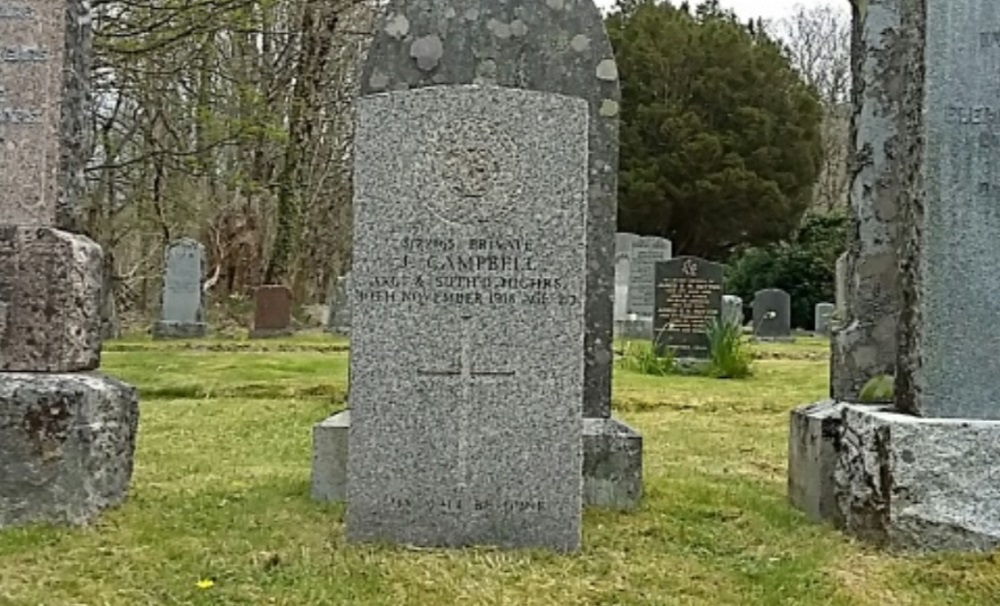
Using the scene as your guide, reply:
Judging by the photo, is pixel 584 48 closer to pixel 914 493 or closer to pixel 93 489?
pixel 914 493

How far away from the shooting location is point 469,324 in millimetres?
4059

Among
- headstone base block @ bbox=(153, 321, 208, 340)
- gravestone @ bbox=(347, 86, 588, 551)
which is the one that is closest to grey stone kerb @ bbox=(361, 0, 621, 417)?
gravestone @ bbox=(347, 86, 588, 551)

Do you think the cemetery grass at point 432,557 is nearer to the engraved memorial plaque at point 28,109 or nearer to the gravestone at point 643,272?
the engraved memorial plaque at point 28,109

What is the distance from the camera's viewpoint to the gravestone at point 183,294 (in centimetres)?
1980

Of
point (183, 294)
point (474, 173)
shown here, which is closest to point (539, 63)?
point (474, 173)

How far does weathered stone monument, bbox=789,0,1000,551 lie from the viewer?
389 centimetres

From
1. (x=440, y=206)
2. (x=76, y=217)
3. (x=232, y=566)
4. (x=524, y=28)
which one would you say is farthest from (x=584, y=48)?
(x=232, y=566)

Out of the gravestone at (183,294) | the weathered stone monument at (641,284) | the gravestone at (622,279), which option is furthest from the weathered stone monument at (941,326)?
the gravestone at (183,294)

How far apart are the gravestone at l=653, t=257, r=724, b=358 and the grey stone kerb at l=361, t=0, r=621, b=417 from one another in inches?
389

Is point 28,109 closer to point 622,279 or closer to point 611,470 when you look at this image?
point 611,470

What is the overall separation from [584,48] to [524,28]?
288mm

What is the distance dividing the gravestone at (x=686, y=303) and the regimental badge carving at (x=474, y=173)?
11009 millimetres

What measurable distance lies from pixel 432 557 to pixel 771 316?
64.0ft

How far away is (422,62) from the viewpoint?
17.4 ft
